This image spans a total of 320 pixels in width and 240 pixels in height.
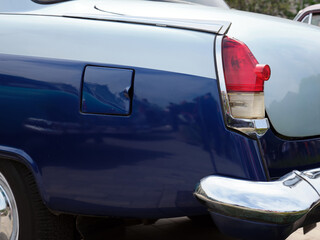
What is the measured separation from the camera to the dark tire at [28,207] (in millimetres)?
2586

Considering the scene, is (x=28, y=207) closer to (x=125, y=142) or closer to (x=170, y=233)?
(x=125, y=142)

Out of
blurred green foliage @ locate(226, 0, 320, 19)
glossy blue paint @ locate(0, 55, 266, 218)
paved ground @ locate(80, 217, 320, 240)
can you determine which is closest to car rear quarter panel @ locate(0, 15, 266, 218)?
glossy blue paint @ locate(0, 55, 266, 218)

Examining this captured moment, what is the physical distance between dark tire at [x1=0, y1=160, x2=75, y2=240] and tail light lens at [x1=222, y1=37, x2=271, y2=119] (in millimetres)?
990

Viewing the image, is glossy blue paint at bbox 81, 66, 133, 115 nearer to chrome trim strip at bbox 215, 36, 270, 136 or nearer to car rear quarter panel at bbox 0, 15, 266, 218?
car rear quarter panel at bbox 0, 15, 266, 218

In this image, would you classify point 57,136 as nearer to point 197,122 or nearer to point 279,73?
point 197,122

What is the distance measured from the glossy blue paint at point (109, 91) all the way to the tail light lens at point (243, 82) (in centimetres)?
40

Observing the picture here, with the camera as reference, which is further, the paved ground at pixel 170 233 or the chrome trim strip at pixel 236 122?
the paved ground at pixel 170 233

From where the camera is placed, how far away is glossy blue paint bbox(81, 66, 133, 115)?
2305 mm

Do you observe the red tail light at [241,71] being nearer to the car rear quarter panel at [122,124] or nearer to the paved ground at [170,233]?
the car rear quarter panel at [122,124]

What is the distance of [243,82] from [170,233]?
1.67m

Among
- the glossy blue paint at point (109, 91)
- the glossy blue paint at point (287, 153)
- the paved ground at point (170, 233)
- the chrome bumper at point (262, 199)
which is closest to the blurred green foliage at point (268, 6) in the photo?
the paved ground at point (170, 233)

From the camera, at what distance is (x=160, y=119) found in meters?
2.28

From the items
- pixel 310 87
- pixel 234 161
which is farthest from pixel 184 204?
pixel 310 87

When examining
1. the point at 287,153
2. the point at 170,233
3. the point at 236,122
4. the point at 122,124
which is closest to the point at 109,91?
the point at 122,124
